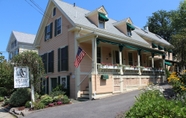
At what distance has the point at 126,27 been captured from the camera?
64.8 ft

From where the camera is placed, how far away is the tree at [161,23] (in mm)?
44334

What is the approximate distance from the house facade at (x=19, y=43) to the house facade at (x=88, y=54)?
896 centimetres

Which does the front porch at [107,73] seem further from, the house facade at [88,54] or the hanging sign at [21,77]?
the hanging sign at [21,77]

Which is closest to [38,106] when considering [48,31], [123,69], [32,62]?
[32,62]

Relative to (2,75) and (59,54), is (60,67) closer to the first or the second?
(59,54)

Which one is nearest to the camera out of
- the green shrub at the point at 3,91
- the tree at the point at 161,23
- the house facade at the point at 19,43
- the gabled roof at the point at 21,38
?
the green shrub at the point at 3,91

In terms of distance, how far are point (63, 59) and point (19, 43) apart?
52.2 feet

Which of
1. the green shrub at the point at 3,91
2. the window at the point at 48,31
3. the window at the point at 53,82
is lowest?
the green shrub at the point at 3,91

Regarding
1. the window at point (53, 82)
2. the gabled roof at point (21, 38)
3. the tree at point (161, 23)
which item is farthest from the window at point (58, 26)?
the tree at point (161, 23)

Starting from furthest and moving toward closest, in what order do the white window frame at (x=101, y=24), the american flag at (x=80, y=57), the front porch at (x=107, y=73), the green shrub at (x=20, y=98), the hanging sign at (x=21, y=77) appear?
the white window frame at (x=101, y=24) → the front porch at (x=107, y=73) → the american flag at (x=80, y=57) → the green shrub at (x=20, y=98) → the hanging sign at (x=21, y=77)

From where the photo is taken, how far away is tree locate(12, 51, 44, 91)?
11.6 m

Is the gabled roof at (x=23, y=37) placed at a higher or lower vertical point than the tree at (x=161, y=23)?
lower

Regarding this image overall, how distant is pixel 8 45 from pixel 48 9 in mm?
17991

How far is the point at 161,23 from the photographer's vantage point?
46.4 meters
